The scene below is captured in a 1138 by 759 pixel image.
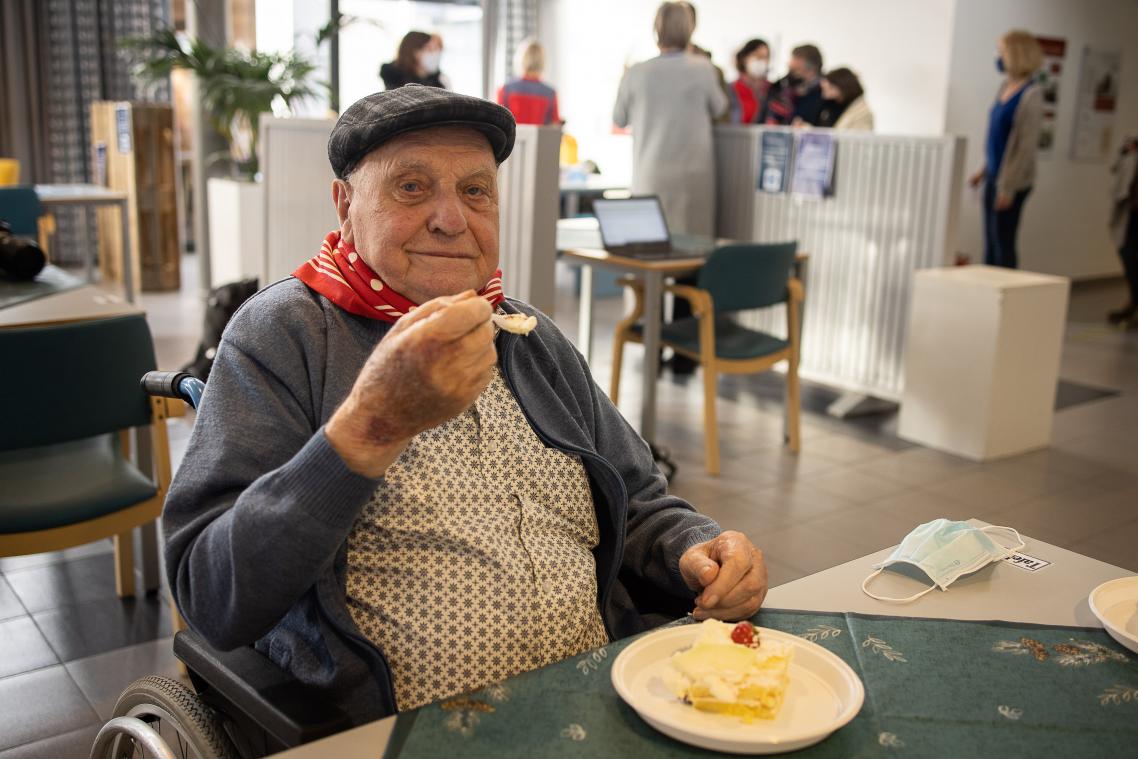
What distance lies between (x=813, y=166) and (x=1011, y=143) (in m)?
1.82

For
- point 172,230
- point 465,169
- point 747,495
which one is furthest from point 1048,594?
point 172,230

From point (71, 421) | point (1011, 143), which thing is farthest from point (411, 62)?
point (71, 421)

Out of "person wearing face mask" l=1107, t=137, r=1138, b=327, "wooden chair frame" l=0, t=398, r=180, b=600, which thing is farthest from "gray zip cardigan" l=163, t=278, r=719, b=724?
"person wearing face mask" l=1107, t=137, r=1138, b=327

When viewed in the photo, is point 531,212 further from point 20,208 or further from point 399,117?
point 20,208

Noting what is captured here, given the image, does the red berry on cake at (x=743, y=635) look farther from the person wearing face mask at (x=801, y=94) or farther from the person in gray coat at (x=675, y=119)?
the person wearing face mask at (x=801, y=94)

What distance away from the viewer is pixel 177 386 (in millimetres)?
1378

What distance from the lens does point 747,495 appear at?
3.64 meters

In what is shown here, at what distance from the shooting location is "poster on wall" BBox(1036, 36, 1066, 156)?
7773mm

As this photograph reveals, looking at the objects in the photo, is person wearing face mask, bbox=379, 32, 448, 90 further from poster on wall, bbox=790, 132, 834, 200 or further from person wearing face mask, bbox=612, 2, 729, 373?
poster on wall, bbox=790, 132, 834, 200

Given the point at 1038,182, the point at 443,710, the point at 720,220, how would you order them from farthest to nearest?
the point at 1038,182, the point at 720,220, the point at 443,710

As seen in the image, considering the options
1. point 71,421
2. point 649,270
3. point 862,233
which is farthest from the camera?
point 862,233

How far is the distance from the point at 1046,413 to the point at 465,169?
364 centimetres

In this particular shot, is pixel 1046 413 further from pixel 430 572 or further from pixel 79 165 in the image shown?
pixel 79 165

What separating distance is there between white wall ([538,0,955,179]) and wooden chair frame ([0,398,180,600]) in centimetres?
608
